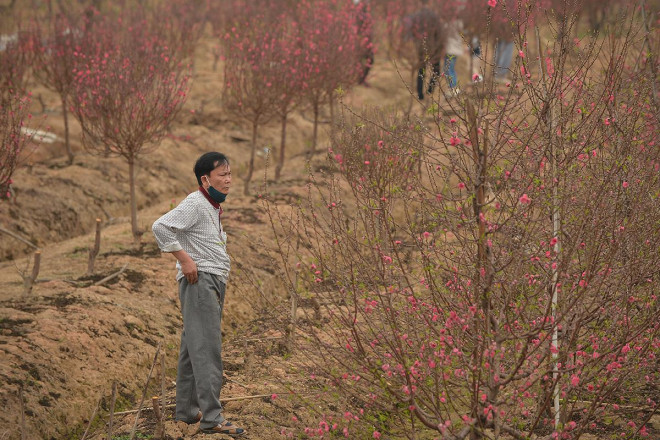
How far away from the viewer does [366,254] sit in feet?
23.3

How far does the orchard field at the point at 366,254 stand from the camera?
438 centimetres

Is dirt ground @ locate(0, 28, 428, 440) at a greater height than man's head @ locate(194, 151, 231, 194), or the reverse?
man's head @ locate(194, 151, 231, 194)

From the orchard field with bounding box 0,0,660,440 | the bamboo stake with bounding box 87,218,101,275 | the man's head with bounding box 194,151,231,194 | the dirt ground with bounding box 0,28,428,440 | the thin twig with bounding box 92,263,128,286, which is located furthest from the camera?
the bamboo stake with bounding box 87,218,101,275

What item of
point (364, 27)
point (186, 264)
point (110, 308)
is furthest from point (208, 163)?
point (364, 27)

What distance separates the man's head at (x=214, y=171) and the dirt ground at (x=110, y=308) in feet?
2.02

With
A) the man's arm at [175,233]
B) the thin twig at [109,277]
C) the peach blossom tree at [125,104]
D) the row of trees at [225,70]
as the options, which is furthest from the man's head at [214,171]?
the row of trees at [225,70]

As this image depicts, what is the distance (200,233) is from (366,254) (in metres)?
2.50

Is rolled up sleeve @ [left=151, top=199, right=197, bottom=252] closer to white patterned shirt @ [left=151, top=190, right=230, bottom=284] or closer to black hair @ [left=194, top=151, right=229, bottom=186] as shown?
white patterned shirt @ [left=151, top=190, right=230, bottom=284]

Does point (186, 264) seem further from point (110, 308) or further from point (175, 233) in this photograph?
point (110, 308)

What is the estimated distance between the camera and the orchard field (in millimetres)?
4375

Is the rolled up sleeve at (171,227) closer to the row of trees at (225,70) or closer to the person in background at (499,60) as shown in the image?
the person in background at (499,60)

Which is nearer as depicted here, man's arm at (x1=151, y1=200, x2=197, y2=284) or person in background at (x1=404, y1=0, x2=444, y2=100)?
man's arm at (x1=151, y1=200, x2=197, y2=284)

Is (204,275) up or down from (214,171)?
down

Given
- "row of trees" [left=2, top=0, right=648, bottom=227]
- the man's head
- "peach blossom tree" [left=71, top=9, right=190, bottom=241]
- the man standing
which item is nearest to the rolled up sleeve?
the man standing
